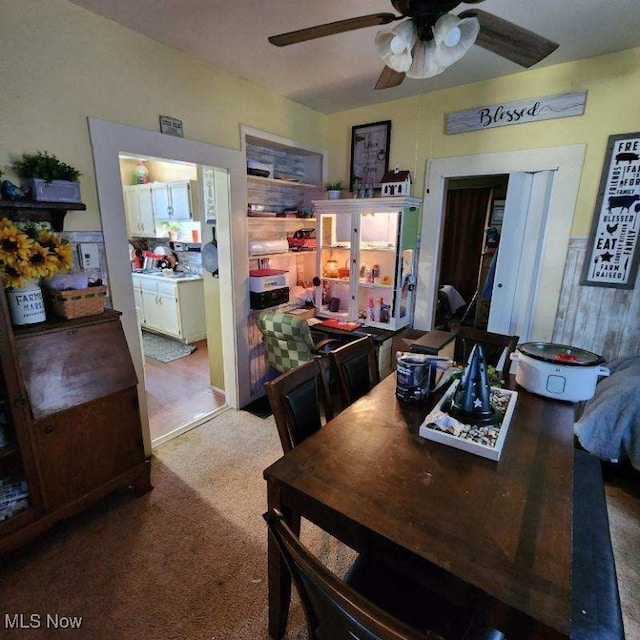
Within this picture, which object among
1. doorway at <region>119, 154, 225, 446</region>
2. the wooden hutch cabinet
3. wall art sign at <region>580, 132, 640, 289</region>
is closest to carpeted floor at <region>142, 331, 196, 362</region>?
doorway at <region>119, 154, 225, 446</region>

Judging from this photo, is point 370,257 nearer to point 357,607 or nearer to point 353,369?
point 353,369

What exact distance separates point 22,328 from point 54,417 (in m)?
0.43

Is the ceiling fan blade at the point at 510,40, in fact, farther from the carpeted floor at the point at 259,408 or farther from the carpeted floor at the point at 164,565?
the carpeted floor at the point at 259,408

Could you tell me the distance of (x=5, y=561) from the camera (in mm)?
1653

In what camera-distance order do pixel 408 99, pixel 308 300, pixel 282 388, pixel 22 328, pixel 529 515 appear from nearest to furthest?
1. pixel 529 515
2. pixel 282 388
3. pixel 22 328
4. pixel 408 99
5. pixel 308 300

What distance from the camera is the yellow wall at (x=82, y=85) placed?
161 centimetres

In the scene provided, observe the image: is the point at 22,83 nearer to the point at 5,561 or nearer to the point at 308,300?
the point at 5,561

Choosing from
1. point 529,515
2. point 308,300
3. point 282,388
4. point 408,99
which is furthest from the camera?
point 308,300

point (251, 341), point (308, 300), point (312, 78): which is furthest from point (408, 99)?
point (251, 341)

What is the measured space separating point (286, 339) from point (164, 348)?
100 inches

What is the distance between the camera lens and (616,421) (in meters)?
2.05

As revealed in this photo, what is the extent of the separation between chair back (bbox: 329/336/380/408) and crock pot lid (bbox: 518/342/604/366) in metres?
0.77

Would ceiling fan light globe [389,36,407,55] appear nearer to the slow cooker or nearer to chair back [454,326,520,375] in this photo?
the slow cooker

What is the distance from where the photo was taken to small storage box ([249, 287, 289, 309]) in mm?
2896
